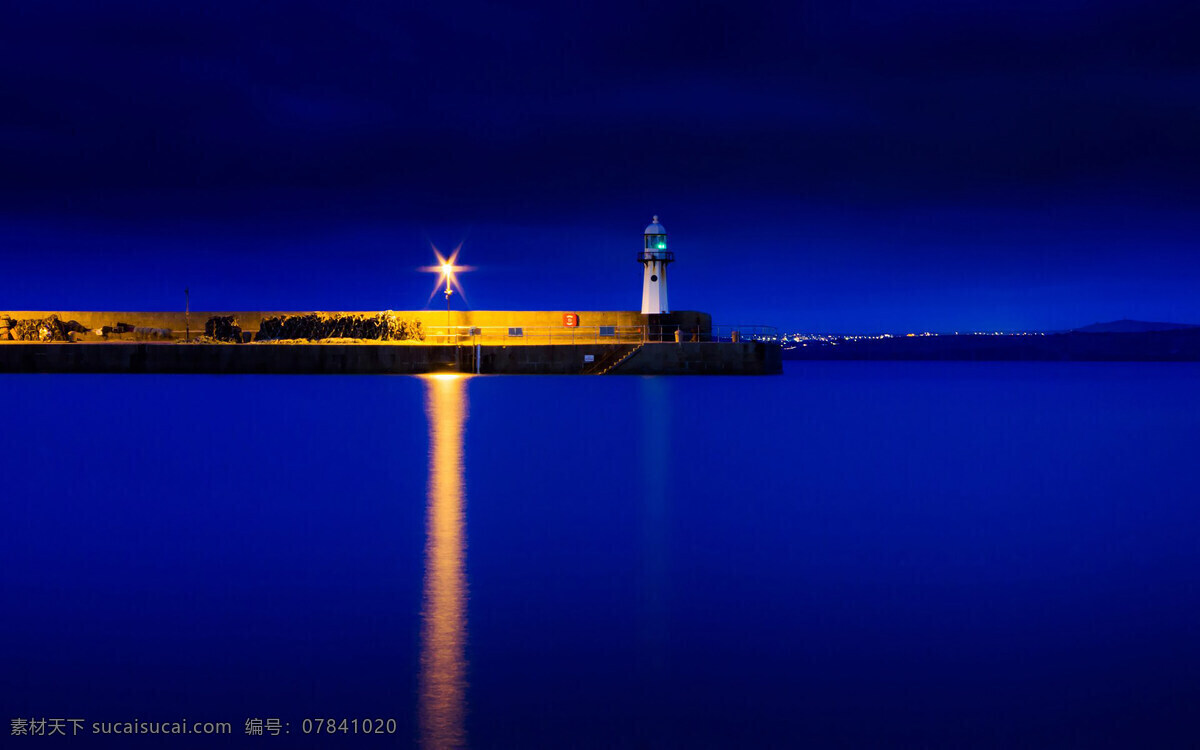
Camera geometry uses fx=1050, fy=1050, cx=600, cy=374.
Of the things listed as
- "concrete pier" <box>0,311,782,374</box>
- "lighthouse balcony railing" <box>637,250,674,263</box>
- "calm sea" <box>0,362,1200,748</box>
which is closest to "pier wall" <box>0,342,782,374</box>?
"concrete pier" <box>0,311,782,374</box>

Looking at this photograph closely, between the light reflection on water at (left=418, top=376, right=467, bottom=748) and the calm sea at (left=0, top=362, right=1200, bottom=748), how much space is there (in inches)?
0.7

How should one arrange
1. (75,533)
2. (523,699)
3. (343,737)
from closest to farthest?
1. (343,737)
2. (523,699)
3. (75,533)

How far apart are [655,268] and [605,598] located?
3655 cm

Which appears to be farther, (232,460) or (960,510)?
(232,460)

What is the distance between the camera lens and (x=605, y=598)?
18.9ft

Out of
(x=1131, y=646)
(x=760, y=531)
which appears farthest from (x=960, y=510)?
(x=1131, y=646)

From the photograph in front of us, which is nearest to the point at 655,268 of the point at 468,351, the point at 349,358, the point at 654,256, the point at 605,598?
the point at 654,256

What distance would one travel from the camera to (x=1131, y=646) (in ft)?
15.8

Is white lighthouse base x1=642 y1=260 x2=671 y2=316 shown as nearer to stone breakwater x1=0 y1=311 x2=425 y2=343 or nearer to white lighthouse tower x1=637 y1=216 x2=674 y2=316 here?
white lighthouse tower x1=637 y1=216 x2=674 y2=316

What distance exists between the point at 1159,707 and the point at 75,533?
720cm

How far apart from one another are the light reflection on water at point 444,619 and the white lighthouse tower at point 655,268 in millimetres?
30472

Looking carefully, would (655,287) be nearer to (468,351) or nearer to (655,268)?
(655,268)

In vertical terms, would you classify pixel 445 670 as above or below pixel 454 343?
below

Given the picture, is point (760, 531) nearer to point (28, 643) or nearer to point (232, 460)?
point (28, 643)
